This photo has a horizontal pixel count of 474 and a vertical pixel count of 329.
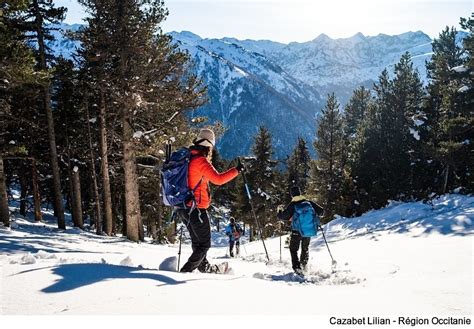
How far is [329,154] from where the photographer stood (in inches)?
1571

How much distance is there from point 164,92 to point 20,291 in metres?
12.1

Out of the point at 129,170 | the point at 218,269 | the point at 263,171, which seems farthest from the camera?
the point at 263,171

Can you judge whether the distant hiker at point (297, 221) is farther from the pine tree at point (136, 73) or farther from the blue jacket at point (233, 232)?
the blue jacket at point (233, 232)

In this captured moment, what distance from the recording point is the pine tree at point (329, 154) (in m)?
39.0

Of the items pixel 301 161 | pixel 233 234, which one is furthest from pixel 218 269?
pixel 301 161

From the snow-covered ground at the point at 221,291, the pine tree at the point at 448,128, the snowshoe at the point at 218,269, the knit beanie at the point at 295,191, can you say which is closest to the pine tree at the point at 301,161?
the pine tree at the point at 448,128

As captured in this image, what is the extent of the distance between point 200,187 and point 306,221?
119 inches

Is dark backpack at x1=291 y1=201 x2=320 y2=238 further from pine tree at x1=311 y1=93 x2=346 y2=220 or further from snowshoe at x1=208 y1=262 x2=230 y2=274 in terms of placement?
pine tree at x1=311 y1=93 x2=346 y2=220

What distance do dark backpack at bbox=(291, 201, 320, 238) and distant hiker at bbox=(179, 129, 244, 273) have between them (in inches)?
99.7

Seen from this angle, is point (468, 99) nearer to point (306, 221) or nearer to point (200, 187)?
point (306, 221)

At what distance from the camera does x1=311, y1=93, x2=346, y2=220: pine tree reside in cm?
3900

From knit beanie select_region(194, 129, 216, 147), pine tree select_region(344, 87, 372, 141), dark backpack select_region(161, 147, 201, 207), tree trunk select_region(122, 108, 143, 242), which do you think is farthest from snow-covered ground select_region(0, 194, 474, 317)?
pine tree select_region(344, 87, 372, 141)

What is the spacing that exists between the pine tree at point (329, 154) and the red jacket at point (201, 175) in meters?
33.1

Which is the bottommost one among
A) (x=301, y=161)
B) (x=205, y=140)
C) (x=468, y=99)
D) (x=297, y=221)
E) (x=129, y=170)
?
(x=301, y=161)
